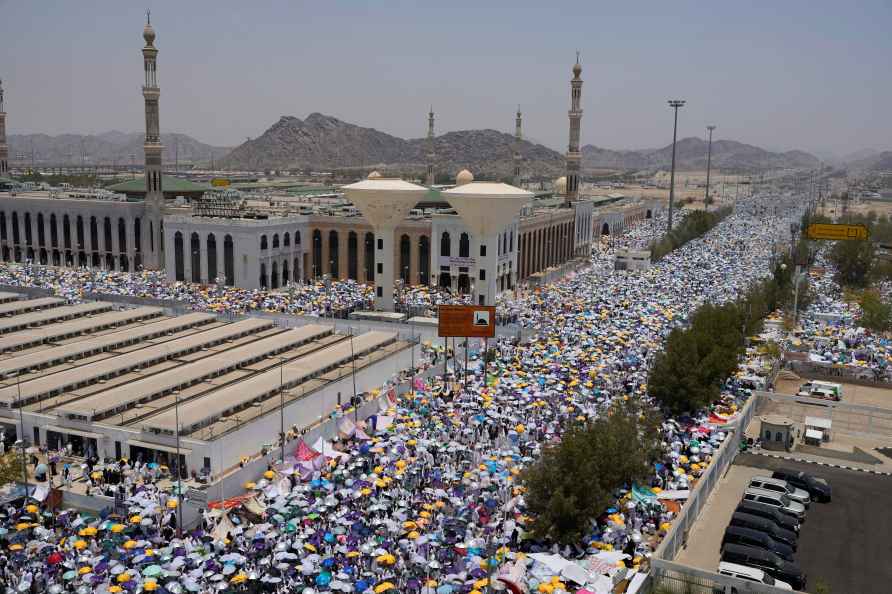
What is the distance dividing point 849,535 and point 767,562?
3.49m

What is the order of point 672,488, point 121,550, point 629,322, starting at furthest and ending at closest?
point 629,322
point 672,488
point 121,550

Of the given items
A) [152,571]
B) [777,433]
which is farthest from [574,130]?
[152,571]

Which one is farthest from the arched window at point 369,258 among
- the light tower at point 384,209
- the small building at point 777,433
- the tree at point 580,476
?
the tree at point 580,476

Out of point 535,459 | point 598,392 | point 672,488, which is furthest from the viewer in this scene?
point 598,392

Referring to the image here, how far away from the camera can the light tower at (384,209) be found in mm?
40250

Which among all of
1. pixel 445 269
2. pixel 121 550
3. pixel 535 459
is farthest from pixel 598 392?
pixel 445 269

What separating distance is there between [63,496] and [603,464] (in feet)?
41.1

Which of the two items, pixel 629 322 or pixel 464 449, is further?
pixel 629 322

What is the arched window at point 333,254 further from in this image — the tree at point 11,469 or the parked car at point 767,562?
the parked car at point 767,562

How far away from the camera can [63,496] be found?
19375mm

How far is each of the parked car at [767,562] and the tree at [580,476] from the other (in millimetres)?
2691

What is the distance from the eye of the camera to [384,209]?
134ft

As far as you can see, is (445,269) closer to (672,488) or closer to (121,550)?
(672,488)

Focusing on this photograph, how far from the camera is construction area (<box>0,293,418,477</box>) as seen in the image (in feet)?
72.4
